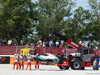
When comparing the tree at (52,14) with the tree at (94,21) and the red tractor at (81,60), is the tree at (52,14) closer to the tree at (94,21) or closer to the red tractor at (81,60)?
the tree at (94,21)

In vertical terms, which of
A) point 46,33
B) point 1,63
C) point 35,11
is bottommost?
point 1,63

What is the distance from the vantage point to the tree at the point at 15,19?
48.4 m

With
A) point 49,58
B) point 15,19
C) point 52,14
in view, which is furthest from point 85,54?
point 52,14

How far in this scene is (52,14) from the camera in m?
53.2

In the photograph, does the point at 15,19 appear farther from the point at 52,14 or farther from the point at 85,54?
the point at 85,54

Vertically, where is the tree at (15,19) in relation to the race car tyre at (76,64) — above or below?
above

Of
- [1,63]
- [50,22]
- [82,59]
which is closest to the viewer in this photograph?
[82,59]

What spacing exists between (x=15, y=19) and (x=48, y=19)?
5907 millimetres

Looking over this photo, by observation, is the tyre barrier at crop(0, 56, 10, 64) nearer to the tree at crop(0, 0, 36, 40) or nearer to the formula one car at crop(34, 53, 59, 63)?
the formula one car at crop(34, 53, 59, 63)

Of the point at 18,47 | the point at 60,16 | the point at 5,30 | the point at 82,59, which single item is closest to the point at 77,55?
the point at 82,59

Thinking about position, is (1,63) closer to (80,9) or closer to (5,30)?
(5,30)

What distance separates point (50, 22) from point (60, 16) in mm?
2712

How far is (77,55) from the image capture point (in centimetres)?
2683

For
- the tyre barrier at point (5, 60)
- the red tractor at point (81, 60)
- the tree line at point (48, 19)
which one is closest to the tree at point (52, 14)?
the tree line at point (48, 19)
